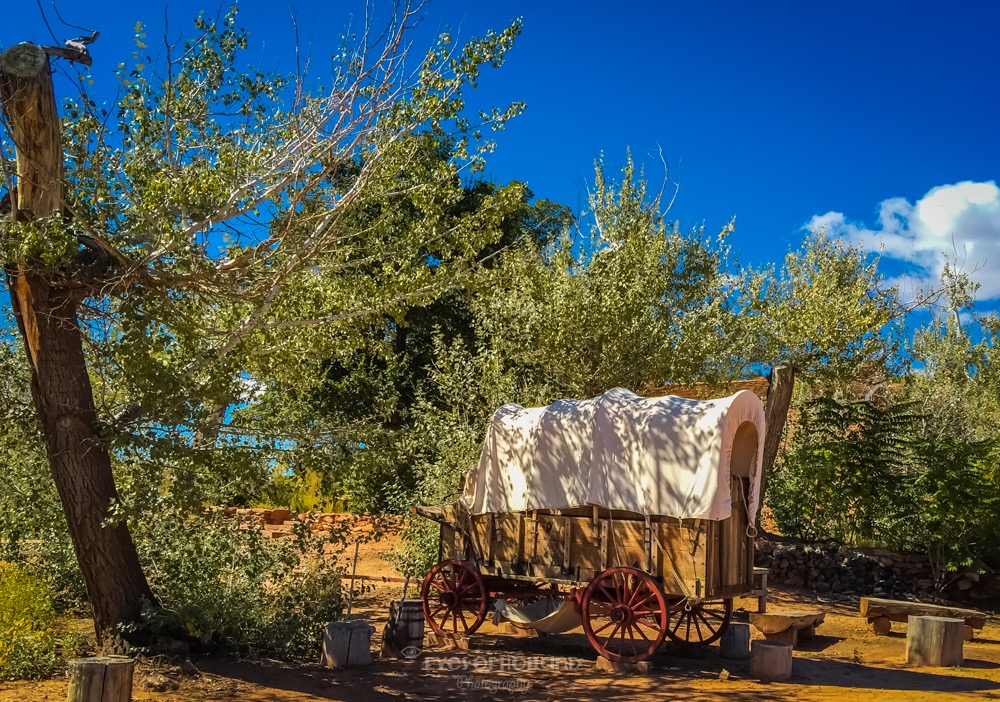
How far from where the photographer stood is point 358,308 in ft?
32.8

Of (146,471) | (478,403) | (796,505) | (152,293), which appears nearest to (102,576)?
(146,471)

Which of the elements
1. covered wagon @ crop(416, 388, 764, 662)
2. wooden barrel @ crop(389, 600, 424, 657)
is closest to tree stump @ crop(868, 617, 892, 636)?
covered wagon @ crop(416, 388, 764, 662)

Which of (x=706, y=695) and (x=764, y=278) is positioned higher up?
(x=764, y=278)

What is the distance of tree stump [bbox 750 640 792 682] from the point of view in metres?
9.23

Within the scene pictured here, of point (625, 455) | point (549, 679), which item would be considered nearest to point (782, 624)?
point (625, 455)

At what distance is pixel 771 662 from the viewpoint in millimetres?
9227

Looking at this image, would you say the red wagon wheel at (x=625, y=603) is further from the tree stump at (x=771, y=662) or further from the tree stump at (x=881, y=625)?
the tree stump at (x=881, y=625)

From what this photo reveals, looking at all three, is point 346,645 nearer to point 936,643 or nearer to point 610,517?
point 610,517

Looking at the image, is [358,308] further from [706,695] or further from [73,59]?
[706,695]

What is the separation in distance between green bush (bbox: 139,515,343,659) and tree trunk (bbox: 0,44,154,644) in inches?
24.7

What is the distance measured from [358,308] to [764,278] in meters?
12.9

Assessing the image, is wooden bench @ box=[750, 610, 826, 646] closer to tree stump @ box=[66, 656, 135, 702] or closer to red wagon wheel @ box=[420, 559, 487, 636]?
red wagon wheel @ box=[420, 559, 487, 636]

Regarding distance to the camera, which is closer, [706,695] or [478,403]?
[706,695]

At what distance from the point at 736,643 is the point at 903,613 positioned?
3481 millimetres
